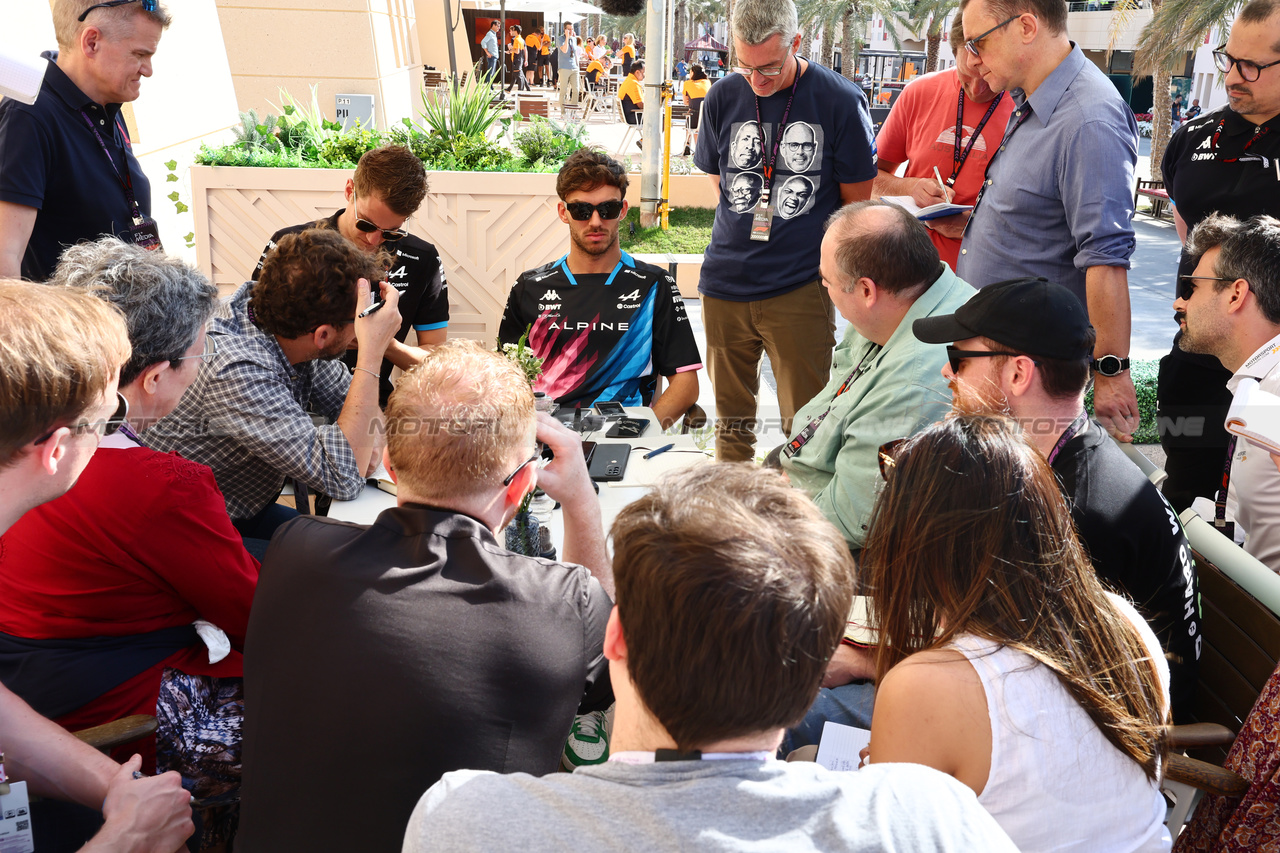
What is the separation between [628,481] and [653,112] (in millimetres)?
8207

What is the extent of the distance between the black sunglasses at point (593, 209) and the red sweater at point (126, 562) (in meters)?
2.15

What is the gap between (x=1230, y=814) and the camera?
5.91 ft

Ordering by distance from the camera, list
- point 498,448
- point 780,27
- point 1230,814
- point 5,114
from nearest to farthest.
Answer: point 498,448, point 1230,814, point 5,114, point 780,27

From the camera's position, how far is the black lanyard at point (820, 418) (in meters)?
2.87

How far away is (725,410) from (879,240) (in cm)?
196

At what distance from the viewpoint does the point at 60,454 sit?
1535mm

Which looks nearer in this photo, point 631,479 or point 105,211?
point 631,479

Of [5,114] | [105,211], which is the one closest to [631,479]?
[105,211]

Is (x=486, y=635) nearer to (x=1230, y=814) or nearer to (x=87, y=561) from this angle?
(x=87, y=561)

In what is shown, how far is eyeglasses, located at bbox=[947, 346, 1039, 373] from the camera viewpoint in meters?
2.25

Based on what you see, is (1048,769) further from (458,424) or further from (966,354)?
(966,354)

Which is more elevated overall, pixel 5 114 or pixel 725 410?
pixel 5 114

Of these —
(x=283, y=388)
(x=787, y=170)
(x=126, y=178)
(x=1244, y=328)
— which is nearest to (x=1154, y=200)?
(x=787, y=170)

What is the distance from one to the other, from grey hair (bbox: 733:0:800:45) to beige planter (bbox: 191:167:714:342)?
1.59 m
